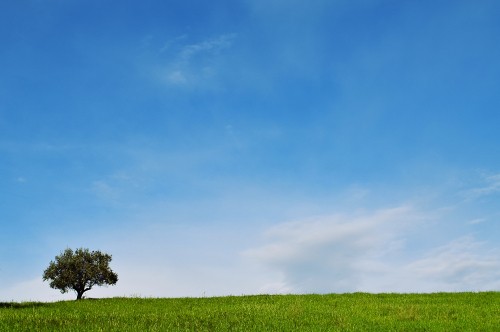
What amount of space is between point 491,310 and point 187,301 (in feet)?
68.0

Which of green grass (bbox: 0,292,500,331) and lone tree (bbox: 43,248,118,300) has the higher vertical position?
lone tree (bbox: 43,248,118,300)

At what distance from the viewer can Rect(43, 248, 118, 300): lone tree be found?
5044 cm

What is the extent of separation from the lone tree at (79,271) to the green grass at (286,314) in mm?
8700

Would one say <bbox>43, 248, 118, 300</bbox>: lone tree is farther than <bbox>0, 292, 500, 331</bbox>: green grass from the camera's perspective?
Yes

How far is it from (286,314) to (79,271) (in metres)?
28.6

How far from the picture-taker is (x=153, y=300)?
133ft

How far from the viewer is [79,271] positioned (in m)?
50.6

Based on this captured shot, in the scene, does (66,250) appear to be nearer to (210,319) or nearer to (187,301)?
(187,301)

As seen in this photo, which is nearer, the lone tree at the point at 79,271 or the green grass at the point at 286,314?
the green grass at the point at 286,314

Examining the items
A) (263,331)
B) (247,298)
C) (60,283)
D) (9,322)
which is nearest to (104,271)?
(60,283)

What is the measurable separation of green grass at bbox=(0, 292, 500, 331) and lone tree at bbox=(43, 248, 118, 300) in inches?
343

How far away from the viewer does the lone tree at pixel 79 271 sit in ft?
165

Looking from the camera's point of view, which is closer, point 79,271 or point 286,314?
point 286,314

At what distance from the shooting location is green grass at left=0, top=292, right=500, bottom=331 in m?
23.1
